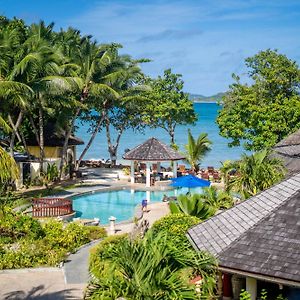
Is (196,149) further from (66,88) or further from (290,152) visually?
(290,152)

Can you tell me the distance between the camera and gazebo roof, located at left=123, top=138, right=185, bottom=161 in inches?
1510

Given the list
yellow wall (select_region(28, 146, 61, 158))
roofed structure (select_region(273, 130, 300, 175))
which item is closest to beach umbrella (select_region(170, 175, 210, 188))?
roofed structure (select_region(273, 130, 300, 175))

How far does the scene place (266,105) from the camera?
125 feet

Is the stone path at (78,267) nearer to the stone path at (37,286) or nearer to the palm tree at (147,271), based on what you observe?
the stone path at (37,286)

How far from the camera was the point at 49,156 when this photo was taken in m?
42.1

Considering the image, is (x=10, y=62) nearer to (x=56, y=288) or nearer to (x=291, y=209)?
(x=56, y=288)

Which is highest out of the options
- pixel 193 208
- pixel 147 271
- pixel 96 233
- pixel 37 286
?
pixel 147 271

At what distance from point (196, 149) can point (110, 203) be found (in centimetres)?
1021

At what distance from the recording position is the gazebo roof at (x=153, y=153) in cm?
3834

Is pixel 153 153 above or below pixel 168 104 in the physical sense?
below

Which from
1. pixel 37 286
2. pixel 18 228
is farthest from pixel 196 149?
pixel 37 286

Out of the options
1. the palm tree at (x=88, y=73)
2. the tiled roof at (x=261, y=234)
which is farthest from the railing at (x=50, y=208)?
the tiled roof at (x=261, y=234)

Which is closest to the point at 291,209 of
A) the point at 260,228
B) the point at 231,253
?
the point at 260,228

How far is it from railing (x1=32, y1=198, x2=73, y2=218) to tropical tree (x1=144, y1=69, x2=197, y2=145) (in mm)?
22737
